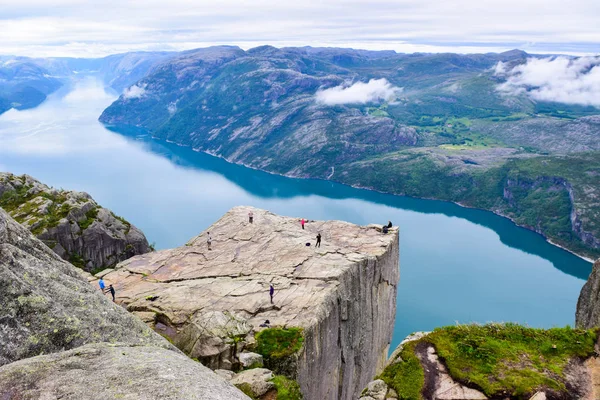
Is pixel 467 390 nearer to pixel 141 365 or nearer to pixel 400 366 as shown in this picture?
pixel 400 366

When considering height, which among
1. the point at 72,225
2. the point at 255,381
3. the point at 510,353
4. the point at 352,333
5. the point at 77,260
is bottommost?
the point at 352,333

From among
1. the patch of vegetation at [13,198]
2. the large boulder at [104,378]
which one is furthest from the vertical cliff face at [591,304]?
the patch of vegetation at [13,198]

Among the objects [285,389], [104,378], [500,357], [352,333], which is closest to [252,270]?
[352,333]

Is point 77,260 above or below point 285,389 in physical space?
below

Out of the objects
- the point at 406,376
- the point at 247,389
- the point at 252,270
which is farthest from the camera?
the point at 252,270

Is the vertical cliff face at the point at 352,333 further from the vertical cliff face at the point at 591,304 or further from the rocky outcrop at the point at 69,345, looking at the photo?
the vertical cliff face at the point at 591,304

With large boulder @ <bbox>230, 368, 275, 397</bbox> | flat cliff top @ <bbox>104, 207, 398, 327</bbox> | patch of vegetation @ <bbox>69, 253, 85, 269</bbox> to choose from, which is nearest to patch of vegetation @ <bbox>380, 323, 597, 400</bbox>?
large boulder @ <bbox>230, 368, 275, 397</bbox>

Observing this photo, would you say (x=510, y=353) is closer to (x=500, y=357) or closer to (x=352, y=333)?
(x=500, y=357)

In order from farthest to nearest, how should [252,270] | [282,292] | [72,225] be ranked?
[72,225] → [252,270] → [282,292]
